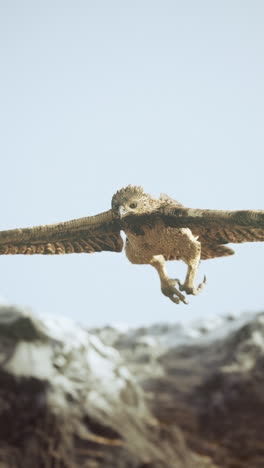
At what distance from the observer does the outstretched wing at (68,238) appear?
7.13 m

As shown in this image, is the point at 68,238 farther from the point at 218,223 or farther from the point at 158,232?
the point at 218,223

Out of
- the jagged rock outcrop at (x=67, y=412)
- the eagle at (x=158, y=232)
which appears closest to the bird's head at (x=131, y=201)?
the eagle at (x=158, y=232)

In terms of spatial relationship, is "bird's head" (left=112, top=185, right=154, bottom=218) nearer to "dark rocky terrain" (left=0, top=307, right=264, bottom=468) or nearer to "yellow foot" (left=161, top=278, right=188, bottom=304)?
"yellow foot" (left=161, top=278, right=188, bottom=304)

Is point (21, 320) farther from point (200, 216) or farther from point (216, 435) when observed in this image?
point (200, 216)

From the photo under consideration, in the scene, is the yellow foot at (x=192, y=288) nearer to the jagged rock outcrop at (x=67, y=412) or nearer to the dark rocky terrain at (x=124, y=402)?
the dark rocky terrain at (x=124, y=402)

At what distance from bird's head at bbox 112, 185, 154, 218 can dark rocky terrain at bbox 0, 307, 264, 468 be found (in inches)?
139

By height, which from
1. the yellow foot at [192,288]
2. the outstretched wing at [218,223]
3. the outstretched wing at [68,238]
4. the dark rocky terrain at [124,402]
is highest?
the outstretched wing at [68,238]

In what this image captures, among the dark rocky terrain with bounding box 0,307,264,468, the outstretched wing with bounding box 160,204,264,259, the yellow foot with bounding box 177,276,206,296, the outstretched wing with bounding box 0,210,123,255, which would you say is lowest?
the dark rocky terrain with bounding box 0,307,264,468

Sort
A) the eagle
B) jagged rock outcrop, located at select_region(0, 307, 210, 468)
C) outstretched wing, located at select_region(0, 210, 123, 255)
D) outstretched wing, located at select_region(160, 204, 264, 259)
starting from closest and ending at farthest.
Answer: jagged rock outcrop, located at select_region(0, 307, 210, 468) → outstretched wing, located at select_region(160, 204, 264, 259) → the eagle → outstretched wing, located at select_region(0, 210, 123, 255)

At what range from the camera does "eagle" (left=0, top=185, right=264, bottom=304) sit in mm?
6574

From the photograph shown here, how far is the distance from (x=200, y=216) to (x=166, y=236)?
1.45 feet

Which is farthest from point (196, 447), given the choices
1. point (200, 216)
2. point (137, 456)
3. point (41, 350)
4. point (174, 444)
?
point (200, 216)

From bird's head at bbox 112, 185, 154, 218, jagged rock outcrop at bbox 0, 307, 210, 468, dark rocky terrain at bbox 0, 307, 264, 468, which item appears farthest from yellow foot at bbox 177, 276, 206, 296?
jagged rock outcrop at bbox 0, 307, 210, 468

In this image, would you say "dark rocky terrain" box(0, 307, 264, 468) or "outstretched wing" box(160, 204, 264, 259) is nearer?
"dark rocky terrain" box(0, 307, 264, 468)
